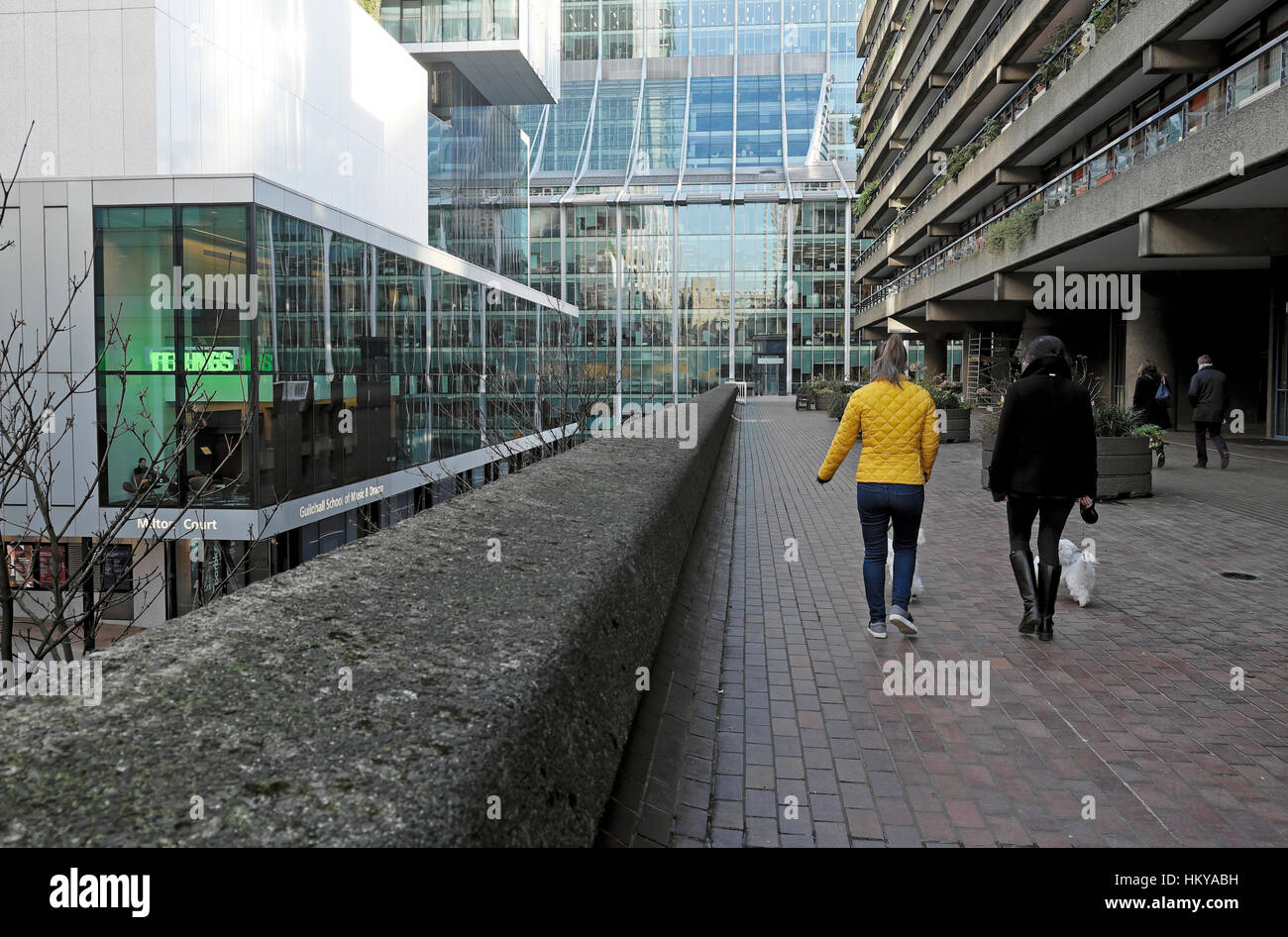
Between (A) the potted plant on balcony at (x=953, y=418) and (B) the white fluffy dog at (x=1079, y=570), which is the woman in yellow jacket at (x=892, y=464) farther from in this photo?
(A) the potted plant on balcony at (x=953, y=418)

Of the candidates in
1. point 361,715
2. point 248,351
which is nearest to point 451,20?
point 248,351

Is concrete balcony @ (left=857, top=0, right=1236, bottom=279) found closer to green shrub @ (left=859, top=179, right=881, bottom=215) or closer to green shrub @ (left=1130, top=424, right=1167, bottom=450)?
A: green shrub @ (left=1130, top=424, right=1167, bottom=450)

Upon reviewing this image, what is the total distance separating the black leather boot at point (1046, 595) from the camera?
654cm

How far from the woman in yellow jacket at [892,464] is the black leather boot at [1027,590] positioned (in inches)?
27.5

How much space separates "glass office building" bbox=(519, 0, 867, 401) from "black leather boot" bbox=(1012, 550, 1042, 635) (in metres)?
69.8

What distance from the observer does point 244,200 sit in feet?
67.7

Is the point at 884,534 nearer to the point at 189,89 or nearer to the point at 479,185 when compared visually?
the point at 189,89

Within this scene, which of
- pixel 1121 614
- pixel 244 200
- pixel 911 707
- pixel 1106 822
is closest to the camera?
pixel 1106 822

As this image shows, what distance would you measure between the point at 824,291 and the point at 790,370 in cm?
689

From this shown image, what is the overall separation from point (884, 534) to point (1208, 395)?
12731mm

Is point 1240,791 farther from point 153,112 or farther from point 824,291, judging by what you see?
point 824,291

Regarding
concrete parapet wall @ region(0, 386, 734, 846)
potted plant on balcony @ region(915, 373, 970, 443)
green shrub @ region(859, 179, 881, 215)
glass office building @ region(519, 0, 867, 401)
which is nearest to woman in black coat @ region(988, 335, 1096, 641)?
concrete parapet wall @ region(0, 386, 734, 846)

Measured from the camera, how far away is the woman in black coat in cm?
652
